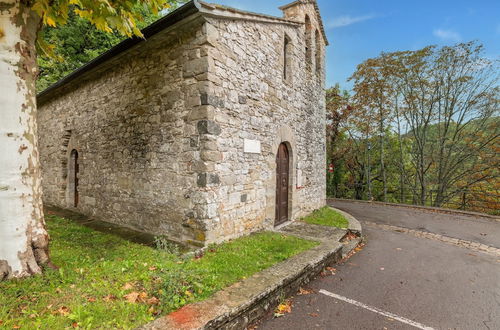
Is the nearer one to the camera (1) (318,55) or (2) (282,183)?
(2) (282,183)

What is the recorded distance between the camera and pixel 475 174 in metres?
12.7

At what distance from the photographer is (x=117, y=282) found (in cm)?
305

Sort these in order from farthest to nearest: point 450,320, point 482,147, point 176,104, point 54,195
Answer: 1. point 482,147
2. point 54,195
3. point 176,104
4. point 450,320

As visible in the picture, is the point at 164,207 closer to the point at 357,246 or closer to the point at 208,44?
the point at 208,44

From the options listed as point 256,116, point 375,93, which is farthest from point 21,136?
point 375,93

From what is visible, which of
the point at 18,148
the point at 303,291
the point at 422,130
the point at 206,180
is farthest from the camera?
the point at 422,130

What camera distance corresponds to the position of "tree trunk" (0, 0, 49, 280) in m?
2.85

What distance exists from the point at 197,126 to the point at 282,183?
3.46 meters

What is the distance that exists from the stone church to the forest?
7796 mm

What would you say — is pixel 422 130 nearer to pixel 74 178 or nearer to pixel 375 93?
pixel 375 93

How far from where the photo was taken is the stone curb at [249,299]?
2.35 m

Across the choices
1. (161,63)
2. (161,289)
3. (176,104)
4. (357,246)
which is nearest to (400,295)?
(357,246)

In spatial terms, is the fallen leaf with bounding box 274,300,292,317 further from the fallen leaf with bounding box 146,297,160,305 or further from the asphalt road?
the fallen leaf with bounding box 146,297,160,305

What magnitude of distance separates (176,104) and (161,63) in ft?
3.49
